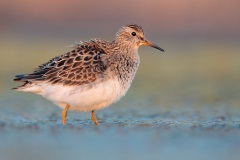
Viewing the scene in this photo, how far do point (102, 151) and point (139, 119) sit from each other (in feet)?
9.59

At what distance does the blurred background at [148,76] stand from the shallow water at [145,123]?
2cm

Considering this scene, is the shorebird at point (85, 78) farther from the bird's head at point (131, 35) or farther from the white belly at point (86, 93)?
the bird's head at point (131, 35)

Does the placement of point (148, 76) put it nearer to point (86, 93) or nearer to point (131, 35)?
point (131, 35)

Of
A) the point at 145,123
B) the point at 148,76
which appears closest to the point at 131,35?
the point at 145,123

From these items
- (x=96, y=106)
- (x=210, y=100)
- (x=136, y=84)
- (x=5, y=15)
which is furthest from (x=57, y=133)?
(x=5, y=15)

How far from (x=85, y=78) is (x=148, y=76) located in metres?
7.12

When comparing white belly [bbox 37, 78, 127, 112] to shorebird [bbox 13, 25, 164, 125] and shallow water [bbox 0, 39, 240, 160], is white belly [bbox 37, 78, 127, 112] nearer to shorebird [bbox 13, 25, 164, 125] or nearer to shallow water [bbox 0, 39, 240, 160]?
shorebird [bbox 13, 25, 164, 125]

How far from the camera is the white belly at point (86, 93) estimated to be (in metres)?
10.8

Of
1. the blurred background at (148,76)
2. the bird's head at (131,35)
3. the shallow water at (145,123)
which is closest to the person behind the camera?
the shallow water at (145,123)

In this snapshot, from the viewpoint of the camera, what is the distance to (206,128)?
10.9 m

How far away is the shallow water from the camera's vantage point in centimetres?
934

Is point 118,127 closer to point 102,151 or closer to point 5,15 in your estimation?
point 102,151

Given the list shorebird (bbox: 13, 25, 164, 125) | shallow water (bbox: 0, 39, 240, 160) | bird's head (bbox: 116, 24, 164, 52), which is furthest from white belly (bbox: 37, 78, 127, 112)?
bird's head (bbox: 116, 24, 164, 52)

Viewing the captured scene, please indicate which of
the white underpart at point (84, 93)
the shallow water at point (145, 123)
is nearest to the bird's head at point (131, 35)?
the white underpart at point (84, 93)
